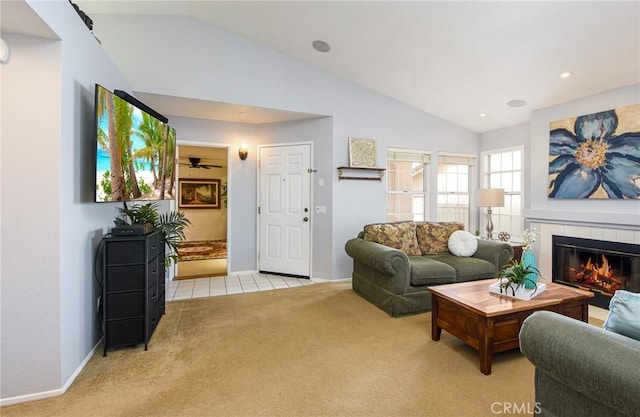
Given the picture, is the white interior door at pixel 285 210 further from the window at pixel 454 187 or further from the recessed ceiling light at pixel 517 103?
the recessed ceiling light at pixel 517 103

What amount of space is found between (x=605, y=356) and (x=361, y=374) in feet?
4.61

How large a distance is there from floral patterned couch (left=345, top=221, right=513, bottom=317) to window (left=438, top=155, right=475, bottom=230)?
1.26 meters

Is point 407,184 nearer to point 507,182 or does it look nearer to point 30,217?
point 507,182

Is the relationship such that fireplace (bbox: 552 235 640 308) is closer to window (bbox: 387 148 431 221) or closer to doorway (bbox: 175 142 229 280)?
window (bbox: 387 148 431 221)

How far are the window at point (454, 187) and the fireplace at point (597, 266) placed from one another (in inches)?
64.9

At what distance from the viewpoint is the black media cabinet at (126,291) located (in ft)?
7.69

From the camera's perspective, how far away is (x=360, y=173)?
183 inches

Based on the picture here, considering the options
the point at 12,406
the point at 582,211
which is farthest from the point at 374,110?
the point at 12,406

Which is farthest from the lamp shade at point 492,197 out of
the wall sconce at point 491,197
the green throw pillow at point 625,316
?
the green throw pillow at point 625,316

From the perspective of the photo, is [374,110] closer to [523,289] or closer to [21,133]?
[523,289]

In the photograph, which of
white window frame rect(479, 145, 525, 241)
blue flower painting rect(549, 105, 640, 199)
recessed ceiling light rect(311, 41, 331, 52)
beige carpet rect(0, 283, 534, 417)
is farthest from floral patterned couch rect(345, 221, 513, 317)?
recessed ceiling light rect(311, 41, 331, 52)

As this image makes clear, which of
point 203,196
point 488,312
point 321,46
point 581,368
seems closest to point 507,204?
point 488,312

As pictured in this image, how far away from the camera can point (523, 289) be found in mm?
2451

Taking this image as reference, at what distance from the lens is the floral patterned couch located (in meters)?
3.15
